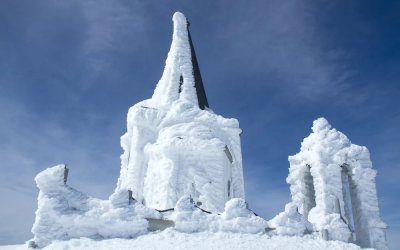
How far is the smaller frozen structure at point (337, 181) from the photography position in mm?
18156

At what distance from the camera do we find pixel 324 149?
19281 mm

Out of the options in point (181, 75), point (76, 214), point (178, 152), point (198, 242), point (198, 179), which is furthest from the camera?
point (181, 75)

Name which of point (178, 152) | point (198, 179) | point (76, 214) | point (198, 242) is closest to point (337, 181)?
point (198, 179)

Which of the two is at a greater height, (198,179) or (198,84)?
(198,84)

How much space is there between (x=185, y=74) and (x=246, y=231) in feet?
38.0

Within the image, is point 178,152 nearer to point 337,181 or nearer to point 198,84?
point 198,84

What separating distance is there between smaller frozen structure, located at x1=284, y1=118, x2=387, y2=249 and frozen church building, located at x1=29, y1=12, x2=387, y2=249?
0.15ft

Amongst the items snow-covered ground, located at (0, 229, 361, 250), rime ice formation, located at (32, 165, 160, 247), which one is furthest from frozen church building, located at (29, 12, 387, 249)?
snow-covered ground, located at (0, 229, 361, 250)

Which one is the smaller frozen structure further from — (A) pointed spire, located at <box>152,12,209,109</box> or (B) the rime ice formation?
(B) the rime ice formation

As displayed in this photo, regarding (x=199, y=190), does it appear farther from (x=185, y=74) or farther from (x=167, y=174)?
(x=185, y=74)

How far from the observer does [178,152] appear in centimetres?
1697

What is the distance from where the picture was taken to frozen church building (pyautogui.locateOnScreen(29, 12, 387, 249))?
1025cm

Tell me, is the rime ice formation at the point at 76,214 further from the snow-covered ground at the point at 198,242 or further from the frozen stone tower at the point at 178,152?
the frozen stone tower at the point at 178,152

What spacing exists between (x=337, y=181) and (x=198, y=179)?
6.59 m
